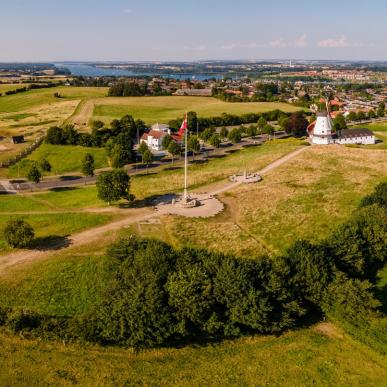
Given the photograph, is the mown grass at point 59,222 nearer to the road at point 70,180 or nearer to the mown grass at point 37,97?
the road at point 70,180

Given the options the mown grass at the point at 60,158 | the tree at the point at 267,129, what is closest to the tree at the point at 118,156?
the mown grass at the point at 60,158

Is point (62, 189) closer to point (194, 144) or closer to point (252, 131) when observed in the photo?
point (194, 144)

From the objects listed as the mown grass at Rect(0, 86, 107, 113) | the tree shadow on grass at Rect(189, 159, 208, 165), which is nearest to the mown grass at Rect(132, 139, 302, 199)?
the tree shadow on grass at Rect(189, 159, 208, 165)

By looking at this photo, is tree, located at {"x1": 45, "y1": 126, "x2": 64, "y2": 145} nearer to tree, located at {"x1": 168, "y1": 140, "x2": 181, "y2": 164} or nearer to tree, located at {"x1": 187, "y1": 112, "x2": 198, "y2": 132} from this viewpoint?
tree, located at {"x1": 168, "y1": 140, "x2": 181, "y2": 164}

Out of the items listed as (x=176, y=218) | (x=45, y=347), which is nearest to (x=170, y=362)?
(x=45, y=347)

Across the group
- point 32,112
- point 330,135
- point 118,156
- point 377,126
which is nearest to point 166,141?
point 118,156

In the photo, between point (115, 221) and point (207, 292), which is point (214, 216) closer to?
point (115, 221)

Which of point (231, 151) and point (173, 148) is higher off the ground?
point (173, 148)
